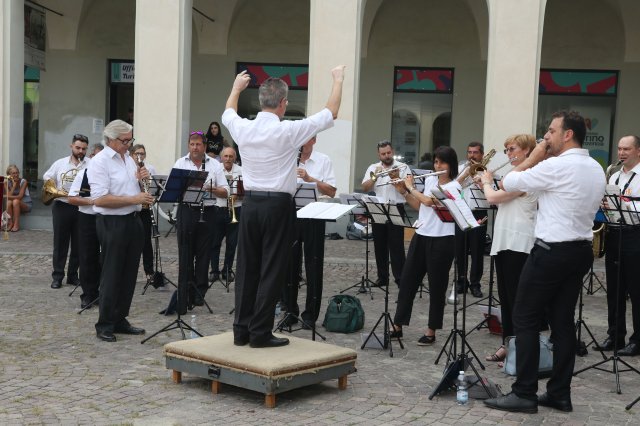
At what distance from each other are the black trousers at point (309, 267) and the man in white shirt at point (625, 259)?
9.89 feet

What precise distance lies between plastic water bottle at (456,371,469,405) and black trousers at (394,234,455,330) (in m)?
1.87

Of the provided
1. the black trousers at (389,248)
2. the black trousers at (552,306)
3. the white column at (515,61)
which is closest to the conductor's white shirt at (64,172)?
the black trousers at (389,248)

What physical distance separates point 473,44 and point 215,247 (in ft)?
40.1

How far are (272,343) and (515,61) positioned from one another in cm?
1150

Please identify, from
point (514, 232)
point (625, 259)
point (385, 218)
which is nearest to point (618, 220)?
point (625, 259)

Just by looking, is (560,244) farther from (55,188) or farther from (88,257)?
(55,188)

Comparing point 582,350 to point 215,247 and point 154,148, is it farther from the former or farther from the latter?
point 154,148

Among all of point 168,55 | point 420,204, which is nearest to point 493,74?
point 168,55

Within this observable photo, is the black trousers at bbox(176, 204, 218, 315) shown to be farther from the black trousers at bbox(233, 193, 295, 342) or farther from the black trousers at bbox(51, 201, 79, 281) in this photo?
the black trousers at bbox(233, 193, 295, 342)

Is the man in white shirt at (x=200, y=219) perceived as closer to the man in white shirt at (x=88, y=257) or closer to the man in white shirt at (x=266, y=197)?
the man in white shirt at (x=88, y=257)

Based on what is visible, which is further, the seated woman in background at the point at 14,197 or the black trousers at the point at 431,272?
the seated woman in background at the point at 14,197

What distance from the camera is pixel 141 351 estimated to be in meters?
7.88

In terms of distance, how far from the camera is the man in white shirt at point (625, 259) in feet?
27.3

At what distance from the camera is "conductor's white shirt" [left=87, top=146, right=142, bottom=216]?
8.22 metres
